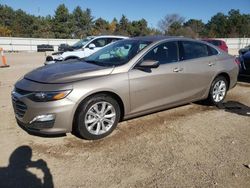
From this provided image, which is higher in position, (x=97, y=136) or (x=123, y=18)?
(x=123, y=18)

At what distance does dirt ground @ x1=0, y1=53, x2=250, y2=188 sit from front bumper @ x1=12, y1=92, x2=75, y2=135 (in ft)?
1.00

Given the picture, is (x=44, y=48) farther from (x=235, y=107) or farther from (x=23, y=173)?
(x=23, y=173)

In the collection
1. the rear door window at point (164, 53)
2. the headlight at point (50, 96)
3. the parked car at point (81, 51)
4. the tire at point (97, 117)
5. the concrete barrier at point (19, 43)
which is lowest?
the tire at point (97, 117)

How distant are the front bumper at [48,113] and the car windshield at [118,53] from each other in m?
1.25

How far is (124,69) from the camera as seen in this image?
14.8 feet

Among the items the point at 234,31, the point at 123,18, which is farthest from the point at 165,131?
the point at 123,18

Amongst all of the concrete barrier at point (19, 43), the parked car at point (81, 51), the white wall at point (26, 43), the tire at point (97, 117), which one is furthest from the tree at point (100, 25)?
the tire at point (97, 117)

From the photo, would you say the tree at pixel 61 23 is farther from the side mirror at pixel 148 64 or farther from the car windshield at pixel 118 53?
the side mirror at pixel 148 64

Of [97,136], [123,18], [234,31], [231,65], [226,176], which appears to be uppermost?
[123,18]

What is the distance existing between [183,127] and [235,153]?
3.88 feet

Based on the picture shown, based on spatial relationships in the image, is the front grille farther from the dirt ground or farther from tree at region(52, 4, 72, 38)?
tree at region(52, 4, 72, 38)

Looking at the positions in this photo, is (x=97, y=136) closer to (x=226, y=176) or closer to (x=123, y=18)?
(x=226, y=176)

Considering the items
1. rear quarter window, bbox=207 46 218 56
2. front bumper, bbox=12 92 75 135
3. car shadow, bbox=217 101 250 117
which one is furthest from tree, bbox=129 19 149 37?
front bumper, bbox=12 92 75 135

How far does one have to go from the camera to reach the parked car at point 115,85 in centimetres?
397
